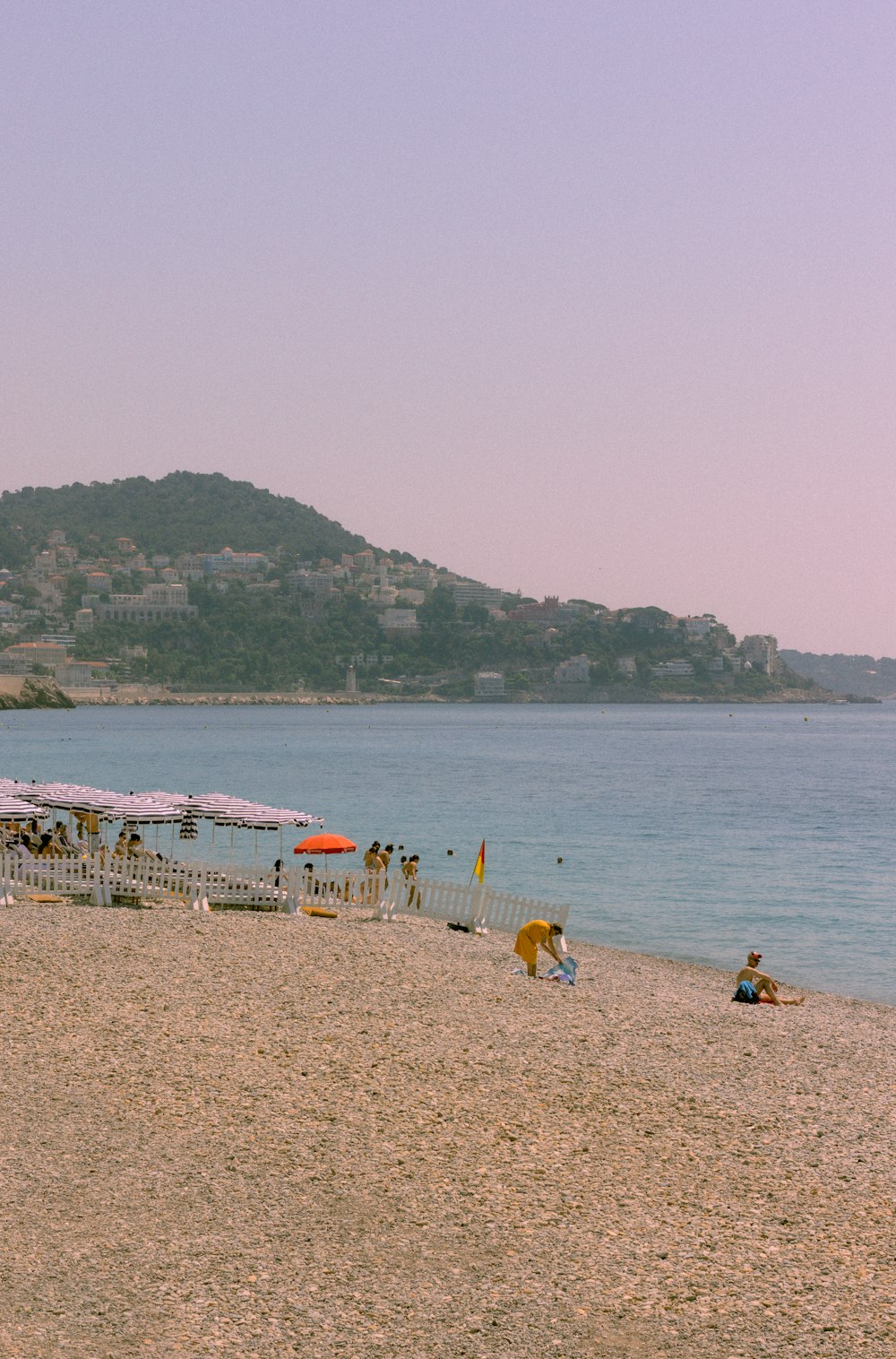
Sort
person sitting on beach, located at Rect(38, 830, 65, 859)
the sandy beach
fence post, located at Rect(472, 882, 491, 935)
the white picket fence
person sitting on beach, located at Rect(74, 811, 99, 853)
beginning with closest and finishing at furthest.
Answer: the sandy beach, the white picket fence, fence post, located at Rect(472, 882, 491, 935), person sitting on beach, located at Rect(38, 830, 65, 859), person sitting on beach, located at Rect(74, 811, 99, 853)

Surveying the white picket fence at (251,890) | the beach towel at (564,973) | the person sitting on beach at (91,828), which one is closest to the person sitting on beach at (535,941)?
the beach towel at (564,973)

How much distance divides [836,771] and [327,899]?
82.2 metres

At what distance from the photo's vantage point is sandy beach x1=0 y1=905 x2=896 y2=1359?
22.8 ft

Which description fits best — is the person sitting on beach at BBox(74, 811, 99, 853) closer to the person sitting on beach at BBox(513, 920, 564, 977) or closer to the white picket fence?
the white picket fence

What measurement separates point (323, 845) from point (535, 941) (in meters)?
8.06

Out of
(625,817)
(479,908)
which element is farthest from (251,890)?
(625,817)

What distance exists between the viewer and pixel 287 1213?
8289mm

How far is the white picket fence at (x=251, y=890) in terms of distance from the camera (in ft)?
68.8

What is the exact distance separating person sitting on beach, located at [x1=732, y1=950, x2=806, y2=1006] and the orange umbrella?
8.97 meters

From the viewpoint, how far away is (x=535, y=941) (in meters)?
17.8

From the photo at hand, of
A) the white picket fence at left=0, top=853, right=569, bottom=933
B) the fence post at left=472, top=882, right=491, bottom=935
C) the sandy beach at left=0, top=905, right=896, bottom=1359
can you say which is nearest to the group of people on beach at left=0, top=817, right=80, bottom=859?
the white picket fence at left=0, top=853, right=569, bottom=933

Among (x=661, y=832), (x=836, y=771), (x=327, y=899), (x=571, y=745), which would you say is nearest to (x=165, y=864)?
(x=327, y=899)

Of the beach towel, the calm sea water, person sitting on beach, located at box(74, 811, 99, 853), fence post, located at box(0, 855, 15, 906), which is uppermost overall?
fence post, located at box(0, 855, 15, 906)

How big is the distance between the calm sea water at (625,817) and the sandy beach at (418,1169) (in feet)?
35.0
